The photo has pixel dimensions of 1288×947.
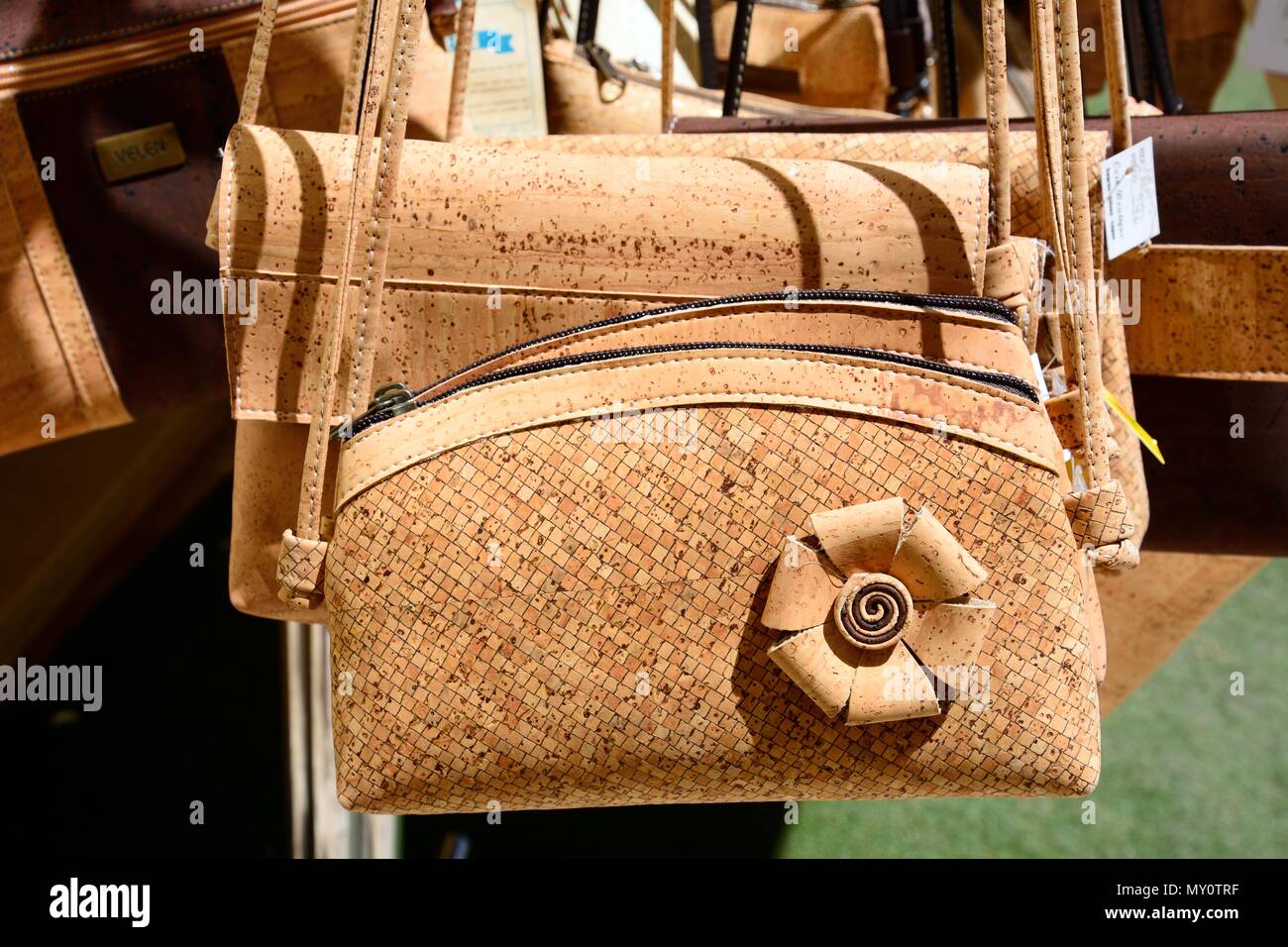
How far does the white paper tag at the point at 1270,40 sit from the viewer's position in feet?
3.32

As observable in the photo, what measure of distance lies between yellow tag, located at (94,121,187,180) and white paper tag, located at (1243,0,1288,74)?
977mm

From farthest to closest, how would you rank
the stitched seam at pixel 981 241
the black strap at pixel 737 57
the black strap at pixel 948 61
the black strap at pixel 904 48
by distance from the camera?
the black strap at pixel 904 48 → the black strap at pixel 948 61 → the black strap at pixel 737 57 → the stitched seam at pixel 981 241

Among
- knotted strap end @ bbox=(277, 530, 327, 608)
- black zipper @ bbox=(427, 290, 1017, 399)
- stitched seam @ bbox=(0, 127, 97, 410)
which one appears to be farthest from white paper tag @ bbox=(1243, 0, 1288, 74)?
stitched seam @ bbox=(0, 127, 97, 410)

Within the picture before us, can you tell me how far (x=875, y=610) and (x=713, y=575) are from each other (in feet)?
0.30

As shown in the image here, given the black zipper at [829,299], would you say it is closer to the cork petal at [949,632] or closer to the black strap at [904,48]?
the cork petal at [949,632]

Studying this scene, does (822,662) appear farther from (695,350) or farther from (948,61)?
(948,61)

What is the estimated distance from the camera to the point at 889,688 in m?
0.60

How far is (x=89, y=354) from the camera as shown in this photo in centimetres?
98

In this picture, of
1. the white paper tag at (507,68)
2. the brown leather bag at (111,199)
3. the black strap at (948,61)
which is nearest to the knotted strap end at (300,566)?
the brown leather bag at (111,199)

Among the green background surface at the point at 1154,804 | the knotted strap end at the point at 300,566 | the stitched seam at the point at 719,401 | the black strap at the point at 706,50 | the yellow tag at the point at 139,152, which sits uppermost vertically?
the black strap at the point at 706,50

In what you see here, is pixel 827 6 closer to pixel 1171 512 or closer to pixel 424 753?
pixel 1171 512

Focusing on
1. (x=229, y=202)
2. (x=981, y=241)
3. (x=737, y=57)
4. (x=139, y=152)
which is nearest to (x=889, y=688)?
(x=981, y=241)

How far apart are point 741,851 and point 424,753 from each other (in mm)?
→ 963
